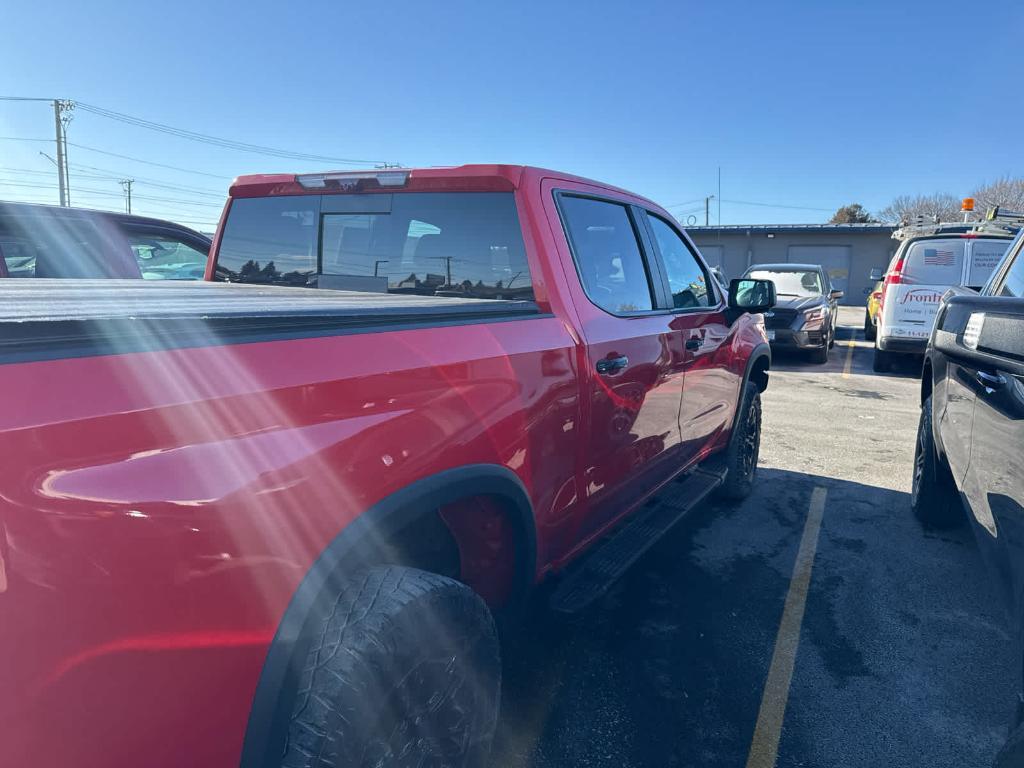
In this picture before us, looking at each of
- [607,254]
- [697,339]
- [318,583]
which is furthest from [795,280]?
[318,583]

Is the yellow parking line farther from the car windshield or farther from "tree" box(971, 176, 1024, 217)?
"tree" box(971, 176, 1024, 217)

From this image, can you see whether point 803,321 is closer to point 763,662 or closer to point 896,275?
point 896,275

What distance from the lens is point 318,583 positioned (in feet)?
4.70

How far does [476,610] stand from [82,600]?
1.04 metres

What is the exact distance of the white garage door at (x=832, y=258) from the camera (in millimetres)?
28312

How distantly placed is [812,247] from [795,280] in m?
17.6

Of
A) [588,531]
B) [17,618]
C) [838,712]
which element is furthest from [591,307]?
[17,618]

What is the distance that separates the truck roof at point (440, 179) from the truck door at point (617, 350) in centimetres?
13

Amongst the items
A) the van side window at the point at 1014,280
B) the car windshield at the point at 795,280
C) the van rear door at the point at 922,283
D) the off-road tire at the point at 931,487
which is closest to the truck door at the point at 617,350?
the van side window at the point at 1014,280

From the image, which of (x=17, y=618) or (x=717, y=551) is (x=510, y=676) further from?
(x=17, y=618)

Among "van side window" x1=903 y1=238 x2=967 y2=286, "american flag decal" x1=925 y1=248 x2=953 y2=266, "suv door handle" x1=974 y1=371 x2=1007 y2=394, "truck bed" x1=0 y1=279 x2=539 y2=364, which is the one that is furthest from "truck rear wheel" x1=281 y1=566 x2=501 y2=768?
"american flag decal" x1=925 y1=248 x2=953 y2=266

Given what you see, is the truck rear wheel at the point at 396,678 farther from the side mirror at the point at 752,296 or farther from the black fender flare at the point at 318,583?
the side mirror at the point at 752,296

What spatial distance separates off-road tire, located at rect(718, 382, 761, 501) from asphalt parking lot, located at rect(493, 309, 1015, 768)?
16 cm

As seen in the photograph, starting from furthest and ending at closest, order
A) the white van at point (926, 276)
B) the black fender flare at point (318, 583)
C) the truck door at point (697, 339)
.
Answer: the white van at point (926, 276) → the truck door at point (697, 339) → the black fender flare at point (318, 583)
